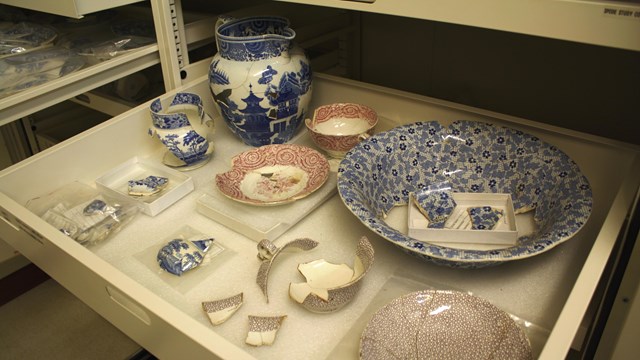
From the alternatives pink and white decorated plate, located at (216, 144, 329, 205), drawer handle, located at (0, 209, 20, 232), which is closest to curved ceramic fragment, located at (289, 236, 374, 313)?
pink and white decorated plate, located at (216, 144, 329, 205)

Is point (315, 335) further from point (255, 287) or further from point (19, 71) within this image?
point (19, 71)

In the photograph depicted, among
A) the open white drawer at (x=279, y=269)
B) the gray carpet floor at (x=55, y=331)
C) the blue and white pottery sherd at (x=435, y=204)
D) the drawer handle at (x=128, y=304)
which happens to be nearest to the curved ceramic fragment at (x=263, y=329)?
the open white drawer at (x=279, y=269)

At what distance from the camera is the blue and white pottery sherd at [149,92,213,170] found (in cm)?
87

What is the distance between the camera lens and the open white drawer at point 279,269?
56 centimetres

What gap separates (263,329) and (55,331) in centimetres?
103

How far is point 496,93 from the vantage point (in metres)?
1.21

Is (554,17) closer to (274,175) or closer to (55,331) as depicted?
(274,175)

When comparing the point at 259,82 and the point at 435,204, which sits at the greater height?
the point at 259,82

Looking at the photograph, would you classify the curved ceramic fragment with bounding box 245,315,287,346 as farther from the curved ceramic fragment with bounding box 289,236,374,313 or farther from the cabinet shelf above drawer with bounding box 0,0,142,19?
the cabinet shelf above drawer with bounding box 0,0,142,19

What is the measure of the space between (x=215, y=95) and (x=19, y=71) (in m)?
0.42

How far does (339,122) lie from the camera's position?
973 millimetres

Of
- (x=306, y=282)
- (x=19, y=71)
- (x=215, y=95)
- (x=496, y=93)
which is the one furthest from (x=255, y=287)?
(x=496, y=93)

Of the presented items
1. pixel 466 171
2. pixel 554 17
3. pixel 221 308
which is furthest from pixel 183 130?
pixel 554 17

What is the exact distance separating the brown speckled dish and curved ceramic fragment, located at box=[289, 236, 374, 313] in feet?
0.15
